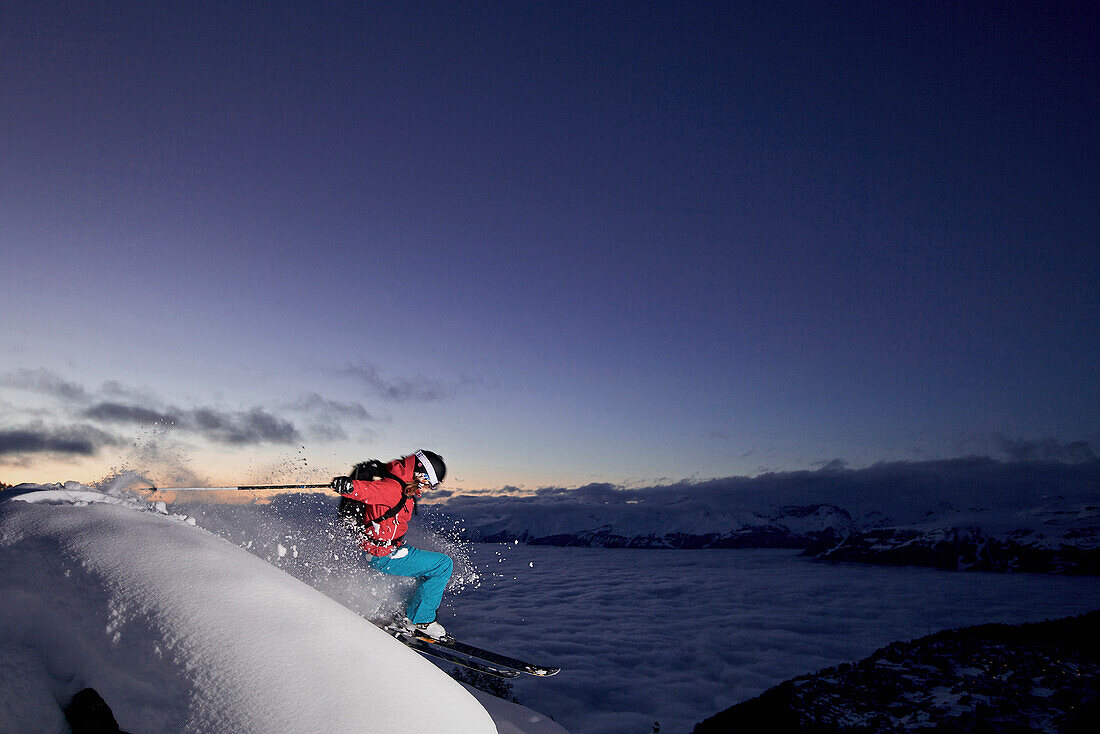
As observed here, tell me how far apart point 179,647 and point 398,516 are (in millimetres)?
3995

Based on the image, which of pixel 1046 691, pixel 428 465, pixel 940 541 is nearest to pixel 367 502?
pixel 428 465

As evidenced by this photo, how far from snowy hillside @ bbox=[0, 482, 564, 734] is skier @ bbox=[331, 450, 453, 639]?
2689 mm

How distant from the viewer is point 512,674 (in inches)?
261

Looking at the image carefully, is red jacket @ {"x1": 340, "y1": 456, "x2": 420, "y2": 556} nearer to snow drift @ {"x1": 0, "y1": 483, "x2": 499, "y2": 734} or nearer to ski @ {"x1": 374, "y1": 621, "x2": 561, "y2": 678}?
ski @ {"x1": 374, "y1": 621, "x2": 561, "y2": 678}

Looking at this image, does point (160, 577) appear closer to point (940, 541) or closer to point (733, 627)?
point (733, 627)

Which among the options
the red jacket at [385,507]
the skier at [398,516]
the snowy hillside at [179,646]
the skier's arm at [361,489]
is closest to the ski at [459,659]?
the skier at [398,516]

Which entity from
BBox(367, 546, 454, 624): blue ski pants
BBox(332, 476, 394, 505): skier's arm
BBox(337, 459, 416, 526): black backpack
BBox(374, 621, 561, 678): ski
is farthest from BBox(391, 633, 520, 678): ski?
BBox(332, 476, 394, 505): skier's arm

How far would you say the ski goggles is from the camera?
6.74m

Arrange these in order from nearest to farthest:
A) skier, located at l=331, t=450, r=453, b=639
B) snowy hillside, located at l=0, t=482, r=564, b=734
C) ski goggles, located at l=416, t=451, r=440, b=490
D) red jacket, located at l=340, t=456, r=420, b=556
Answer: snowy hillside, located at l=0, t=482, r=564, b=734 < red jacket, located at l=340, t=456, r=420, b=556 < skier, located at l=331, t=450, r=453, b=639 < ski goggles, located at l=416, t=451, r=440, b=490

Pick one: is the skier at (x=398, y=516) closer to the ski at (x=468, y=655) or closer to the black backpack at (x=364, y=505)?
the black backpack at (x=364, y=505)

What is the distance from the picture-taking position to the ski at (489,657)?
665 centimetres

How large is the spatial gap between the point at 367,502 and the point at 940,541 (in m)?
154

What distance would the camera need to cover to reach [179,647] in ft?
8.82

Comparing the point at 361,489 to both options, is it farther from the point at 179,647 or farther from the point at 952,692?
the point at 952,692
